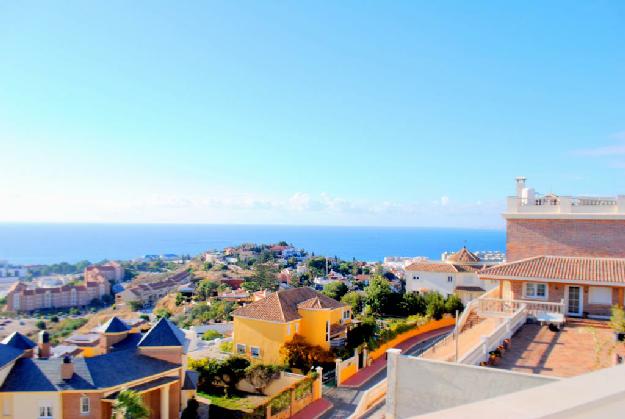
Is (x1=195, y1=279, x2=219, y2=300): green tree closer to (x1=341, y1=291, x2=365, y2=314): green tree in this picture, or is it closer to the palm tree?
(x1=341, y1=291, x2=365, y2=314): green tree

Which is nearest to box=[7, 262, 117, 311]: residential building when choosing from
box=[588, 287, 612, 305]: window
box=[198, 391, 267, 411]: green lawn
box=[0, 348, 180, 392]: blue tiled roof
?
box=[198, 391, 267, 411]: green lawn

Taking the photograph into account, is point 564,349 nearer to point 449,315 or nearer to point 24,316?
point 449,315

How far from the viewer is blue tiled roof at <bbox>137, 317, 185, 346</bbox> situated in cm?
1858

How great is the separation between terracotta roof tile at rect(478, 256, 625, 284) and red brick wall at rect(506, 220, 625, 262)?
54 cm

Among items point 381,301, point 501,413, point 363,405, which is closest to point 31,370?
point 363,405

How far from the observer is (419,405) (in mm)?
9828

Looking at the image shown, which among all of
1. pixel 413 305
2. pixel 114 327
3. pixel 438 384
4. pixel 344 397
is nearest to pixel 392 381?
pixel 438 384

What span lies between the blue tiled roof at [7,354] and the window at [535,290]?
17.2m

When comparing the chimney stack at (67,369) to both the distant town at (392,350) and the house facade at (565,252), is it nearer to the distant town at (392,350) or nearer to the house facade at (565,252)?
the distant town at (392,350)

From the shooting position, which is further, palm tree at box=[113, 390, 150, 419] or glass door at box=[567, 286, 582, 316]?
glass door at box=[567, 286, 582, 316]

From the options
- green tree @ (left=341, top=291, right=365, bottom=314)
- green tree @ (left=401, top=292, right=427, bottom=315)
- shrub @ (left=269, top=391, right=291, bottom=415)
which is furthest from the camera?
green tree @ (left=341, top=291, right=365, bottom=314)

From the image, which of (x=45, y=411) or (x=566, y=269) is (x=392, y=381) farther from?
(x=45, y=411)

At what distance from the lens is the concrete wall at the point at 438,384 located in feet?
29.2

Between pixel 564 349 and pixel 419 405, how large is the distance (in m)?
4.30
